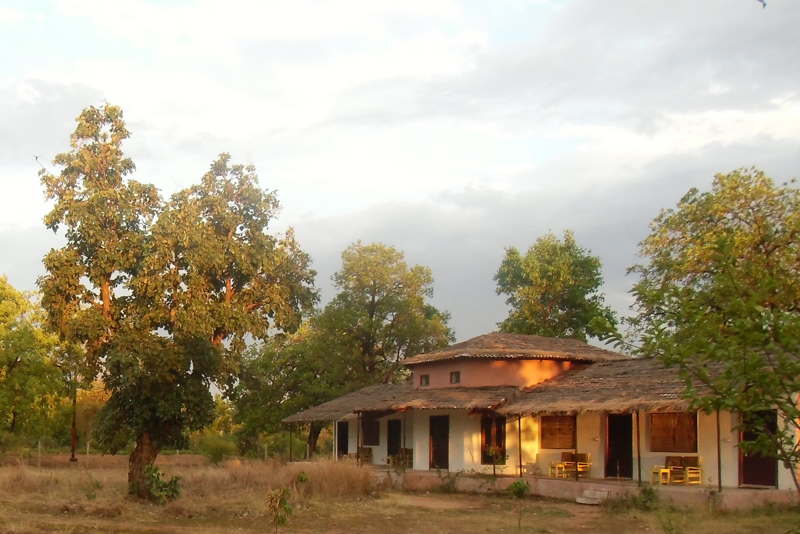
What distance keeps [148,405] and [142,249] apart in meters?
3.98

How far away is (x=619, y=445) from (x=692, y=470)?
3232mm

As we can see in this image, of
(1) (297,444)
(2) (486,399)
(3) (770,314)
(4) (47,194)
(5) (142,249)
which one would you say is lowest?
(1) (297,444)

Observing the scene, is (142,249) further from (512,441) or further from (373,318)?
(373,318)

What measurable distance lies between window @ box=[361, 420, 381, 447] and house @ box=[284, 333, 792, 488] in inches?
4.6

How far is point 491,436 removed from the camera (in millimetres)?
26188

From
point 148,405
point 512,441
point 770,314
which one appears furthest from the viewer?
point 512,441

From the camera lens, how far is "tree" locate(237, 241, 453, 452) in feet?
132

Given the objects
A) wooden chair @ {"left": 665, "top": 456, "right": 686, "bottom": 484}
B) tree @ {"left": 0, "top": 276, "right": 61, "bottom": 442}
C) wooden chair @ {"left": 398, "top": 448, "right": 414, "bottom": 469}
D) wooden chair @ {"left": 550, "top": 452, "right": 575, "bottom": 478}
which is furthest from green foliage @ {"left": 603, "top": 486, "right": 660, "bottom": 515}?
tree @ {"left": 0, "top": 276, "right": 61, "bottom": 442}

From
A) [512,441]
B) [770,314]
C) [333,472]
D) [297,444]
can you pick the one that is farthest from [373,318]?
[770,314]

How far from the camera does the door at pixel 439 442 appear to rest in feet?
89.3

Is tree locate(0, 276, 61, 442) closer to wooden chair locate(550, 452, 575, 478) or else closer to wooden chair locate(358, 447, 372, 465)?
wooden chair locate(358, 447, 372, 465)

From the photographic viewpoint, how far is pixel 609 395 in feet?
70.4

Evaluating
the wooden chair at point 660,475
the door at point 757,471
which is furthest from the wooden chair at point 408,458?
the door at point 757,471

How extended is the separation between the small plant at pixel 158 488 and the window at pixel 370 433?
13119 millimetres
